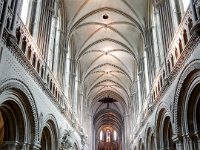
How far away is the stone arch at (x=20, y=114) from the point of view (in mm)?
10309

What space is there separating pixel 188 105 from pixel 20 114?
6806mm

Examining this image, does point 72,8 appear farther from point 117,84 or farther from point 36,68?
point 117,84

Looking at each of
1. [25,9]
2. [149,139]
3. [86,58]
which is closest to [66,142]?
[149,139]

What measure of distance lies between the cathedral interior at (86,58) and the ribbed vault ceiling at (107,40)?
9 cm

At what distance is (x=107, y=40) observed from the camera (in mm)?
25859

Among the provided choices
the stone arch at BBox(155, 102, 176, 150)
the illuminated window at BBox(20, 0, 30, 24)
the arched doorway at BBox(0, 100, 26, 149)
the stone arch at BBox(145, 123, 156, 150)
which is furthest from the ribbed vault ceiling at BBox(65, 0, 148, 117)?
the arched doorway at BBox(0, 100, 26, 149)

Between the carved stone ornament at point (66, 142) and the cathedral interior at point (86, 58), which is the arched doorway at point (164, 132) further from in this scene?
the carved stone ornament at point (66, 142)

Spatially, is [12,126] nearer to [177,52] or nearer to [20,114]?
[20,114]

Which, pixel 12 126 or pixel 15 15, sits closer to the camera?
pixel 15 15

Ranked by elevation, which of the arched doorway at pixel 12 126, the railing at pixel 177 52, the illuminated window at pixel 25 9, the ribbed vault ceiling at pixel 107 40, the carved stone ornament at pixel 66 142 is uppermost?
the ribbed vault ceiling at pixel 107 40

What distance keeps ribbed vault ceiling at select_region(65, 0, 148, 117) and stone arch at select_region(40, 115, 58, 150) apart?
8.69m

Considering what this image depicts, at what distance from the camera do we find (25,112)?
1157 centimetres

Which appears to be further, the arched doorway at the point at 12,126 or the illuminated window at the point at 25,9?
the illuminated window at the point at 25,9

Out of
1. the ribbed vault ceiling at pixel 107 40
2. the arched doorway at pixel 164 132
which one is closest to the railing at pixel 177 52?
the arched doorway at pixel 164 132
